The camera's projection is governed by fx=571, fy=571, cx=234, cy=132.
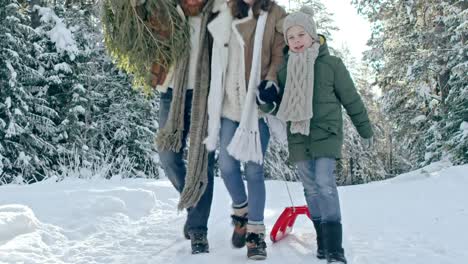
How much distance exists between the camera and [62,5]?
777 inches

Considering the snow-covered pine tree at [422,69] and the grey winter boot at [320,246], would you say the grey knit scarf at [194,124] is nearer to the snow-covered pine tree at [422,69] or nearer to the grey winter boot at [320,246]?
the grey winter boot at [320,246]

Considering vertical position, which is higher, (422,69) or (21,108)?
(422,69)

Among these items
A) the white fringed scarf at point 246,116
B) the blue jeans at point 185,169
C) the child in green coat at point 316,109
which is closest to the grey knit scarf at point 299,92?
the child in green coat at point 316,109

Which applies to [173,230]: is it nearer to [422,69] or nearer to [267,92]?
[267,92]

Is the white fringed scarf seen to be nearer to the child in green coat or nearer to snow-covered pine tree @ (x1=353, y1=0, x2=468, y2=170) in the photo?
the child in green coat

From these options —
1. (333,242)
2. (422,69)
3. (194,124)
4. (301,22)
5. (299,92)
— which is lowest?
(333,242)

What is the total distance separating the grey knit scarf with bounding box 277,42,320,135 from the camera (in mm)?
3301

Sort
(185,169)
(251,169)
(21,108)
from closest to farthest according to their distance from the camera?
(251,169) < (185,169) < (21,108)

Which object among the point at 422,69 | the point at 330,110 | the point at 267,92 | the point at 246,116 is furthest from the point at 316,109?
the point at 422,69

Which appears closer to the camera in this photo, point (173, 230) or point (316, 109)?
point (316, 109)

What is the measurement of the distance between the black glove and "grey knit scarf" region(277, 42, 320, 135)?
0.23 feet

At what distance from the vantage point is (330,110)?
3.35 metres

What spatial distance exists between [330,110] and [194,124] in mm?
844

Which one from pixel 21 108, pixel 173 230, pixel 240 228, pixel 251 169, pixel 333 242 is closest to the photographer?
pixel 333 242
